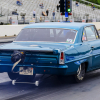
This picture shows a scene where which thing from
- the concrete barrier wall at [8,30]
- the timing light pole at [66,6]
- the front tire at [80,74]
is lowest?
the concrete barrier wall at [8,30]

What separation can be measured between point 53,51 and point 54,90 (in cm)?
93

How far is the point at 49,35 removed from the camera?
7570mm

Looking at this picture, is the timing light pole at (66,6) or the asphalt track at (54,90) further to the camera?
the timing light pole at (66,6)

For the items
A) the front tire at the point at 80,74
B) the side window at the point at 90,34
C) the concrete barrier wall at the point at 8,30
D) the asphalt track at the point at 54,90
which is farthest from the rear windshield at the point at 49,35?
the concrete barrier wall at the point at 8,30

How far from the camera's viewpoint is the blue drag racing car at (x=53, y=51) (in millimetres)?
6281

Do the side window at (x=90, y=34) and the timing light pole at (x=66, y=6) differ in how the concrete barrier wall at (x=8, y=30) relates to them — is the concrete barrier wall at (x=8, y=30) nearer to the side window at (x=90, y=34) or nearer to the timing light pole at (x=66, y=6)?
the timing light pole at (x=66, y=6)

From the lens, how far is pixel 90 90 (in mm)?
6590

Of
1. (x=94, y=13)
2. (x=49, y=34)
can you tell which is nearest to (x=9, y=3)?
(x=94, y=13)

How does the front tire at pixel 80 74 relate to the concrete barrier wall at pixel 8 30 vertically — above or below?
above

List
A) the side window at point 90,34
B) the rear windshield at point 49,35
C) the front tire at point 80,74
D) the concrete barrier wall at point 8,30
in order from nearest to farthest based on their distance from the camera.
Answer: the front tire at point 80,74
the rear windshield at point 49,35
the side window at point 90,34
the concrete barrier wall at point 8,30

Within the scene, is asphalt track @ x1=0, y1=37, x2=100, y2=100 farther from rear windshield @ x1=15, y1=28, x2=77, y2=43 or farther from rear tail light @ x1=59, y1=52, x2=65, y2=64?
rear windshield @ x1=15, y1=28, x2=77, y2=43

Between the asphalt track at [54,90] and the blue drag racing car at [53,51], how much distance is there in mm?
328

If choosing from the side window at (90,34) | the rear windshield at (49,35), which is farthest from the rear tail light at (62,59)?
the side window at (90,34)

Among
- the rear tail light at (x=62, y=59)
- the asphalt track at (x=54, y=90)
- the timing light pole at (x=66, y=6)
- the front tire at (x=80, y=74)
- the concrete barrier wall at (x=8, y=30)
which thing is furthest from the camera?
the concrete barrier wall at (x=8, y=30)
